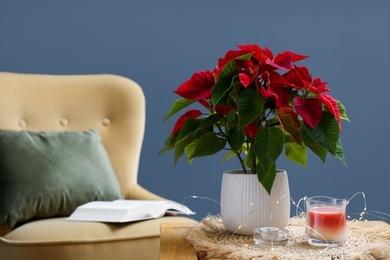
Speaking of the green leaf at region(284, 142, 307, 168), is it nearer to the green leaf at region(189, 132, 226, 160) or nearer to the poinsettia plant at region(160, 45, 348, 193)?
the poinsettia plant at region(160, 45, 348, 193)

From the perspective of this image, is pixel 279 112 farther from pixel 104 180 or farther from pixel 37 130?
pixel 37 130

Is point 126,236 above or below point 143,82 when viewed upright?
below

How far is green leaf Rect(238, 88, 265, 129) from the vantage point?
124cm

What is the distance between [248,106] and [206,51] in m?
1.77

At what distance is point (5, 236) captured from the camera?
185 cm

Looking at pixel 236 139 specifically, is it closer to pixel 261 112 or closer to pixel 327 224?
pixel 261 112

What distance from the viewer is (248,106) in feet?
4.13

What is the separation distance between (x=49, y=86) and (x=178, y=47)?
2.48 feet

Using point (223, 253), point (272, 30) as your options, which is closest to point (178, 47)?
point (272, 30)

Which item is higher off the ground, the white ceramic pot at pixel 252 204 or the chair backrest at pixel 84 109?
the chair backrest at pixel 84 109

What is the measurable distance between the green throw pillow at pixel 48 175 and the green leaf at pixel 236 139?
0.90 metres

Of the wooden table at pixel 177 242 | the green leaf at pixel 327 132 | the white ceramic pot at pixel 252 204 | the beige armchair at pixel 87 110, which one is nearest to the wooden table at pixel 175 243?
the wooden table at pixel 177 242

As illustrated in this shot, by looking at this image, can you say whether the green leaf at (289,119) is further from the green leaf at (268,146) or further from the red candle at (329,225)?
the red candle at (329,225)

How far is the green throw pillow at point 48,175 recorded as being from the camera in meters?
2.02
